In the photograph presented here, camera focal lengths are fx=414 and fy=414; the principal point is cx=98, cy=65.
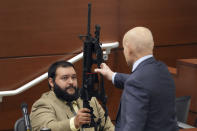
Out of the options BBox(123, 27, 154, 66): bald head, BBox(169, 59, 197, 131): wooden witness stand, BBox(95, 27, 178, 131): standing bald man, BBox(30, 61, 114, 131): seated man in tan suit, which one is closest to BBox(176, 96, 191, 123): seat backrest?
BBox(169, 59, 197, 131): wooden witness stand

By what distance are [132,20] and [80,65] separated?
0.78m

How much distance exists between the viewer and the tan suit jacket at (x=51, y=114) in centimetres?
302

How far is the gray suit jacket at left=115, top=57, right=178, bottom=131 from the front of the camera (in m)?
2.22

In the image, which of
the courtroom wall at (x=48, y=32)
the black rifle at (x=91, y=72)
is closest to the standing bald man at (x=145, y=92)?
the black rifle at (x=91, y=72)

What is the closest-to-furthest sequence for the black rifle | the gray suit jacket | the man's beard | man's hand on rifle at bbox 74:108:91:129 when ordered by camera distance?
the gray suit jacket, the black rifle, man's hand on rifle at bbox 74:108:91:129, the man's beard

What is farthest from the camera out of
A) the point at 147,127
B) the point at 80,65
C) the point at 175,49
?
the point at 175,49

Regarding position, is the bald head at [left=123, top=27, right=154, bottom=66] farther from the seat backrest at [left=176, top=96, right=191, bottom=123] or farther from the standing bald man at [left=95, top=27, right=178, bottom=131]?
the seat backrest at [left=176, top=96, right=191, bottom=123]

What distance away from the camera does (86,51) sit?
8.52ft

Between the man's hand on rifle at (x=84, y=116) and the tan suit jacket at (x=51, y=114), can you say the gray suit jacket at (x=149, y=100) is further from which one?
the tan suit jacket at (x=51, y=114)

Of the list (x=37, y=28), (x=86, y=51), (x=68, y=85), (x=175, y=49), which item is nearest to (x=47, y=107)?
(x=68, y=85)

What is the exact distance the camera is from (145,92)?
7.29 feet

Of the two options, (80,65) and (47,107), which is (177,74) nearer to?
(80,65)

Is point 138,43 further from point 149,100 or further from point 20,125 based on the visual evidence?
point 20,125

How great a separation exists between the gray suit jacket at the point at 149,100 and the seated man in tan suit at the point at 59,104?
32.8 inches
